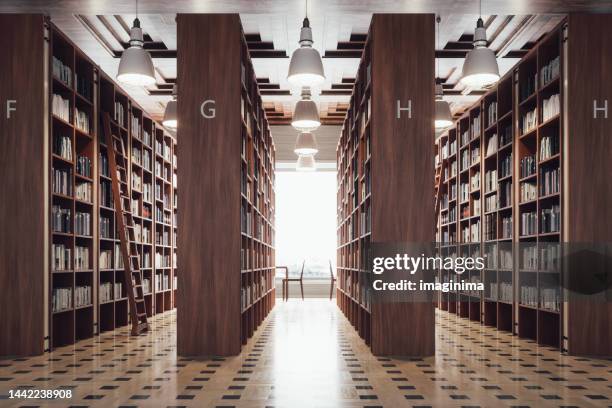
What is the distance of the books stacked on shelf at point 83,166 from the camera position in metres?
7.86

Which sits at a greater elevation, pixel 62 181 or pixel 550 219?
pixel 62 181

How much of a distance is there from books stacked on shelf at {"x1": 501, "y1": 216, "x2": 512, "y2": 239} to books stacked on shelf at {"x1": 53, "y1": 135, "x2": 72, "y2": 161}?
17.5 ft

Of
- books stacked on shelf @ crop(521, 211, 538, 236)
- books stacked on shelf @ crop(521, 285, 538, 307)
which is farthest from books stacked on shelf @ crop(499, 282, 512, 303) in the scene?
books stacked on shelf @ crop(521, 211, 538, 236)

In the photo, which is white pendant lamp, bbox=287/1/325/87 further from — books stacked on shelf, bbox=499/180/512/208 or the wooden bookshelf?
books stacked on shelf, bbox=499/180/512/208

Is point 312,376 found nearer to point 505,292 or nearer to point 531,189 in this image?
point 531,189

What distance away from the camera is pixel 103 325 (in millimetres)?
8938

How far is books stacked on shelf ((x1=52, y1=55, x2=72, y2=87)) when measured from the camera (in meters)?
7.21

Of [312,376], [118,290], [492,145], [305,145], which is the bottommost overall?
[312,376]

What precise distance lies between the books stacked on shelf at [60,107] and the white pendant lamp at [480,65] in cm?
415

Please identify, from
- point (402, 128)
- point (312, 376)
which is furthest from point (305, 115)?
point (312, 376)

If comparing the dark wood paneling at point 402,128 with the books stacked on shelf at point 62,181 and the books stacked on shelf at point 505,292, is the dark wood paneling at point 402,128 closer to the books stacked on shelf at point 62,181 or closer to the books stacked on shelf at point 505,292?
the books stacked on shelf at point 505,292

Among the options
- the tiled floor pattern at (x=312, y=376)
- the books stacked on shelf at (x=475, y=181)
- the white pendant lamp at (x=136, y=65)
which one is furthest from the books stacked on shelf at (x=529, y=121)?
the white pendant lamp at (x=136, y=65)

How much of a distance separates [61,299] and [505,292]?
5.45 meters

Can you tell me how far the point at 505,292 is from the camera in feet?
28.9
